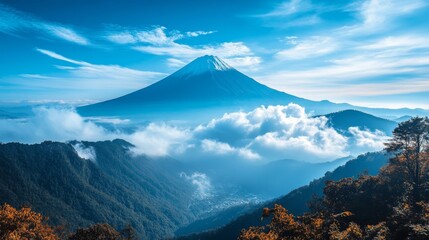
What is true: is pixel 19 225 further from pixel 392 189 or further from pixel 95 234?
pixel 392 189

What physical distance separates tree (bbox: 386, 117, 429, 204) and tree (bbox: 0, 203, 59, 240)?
3283 centimetres

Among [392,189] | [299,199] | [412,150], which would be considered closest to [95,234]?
[392,189]

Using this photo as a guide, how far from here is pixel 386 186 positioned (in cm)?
3788

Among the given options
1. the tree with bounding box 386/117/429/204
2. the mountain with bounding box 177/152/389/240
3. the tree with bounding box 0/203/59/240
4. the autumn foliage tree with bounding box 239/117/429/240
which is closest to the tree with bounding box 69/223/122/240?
the tree with bounding box 0/203/59/240

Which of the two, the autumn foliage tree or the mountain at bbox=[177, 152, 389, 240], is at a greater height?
the autumn foliage tree

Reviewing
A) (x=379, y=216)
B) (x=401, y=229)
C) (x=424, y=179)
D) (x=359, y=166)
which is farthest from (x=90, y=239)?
(x=359, y=166)

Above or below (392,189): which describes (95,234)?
below

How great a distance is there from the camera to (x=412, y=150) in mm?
35219

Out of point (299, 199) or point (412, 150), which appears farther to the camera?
point (299, 199)

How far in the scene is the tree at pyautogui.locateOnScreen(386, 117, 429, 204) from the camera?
109 ft

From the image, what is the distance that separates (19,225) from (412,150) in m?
36.7

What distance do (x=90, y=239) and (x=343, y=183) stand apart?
30594 millimetres

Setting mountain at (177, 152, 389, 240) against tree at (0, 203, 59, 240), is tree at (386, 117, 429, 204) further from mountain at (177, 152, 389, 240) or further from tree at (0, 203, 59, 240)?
mountain at (177, 152, 389, 240)

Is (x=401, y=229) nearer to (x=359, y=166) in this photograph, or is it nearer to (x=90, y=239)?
(x=90, y=239)
